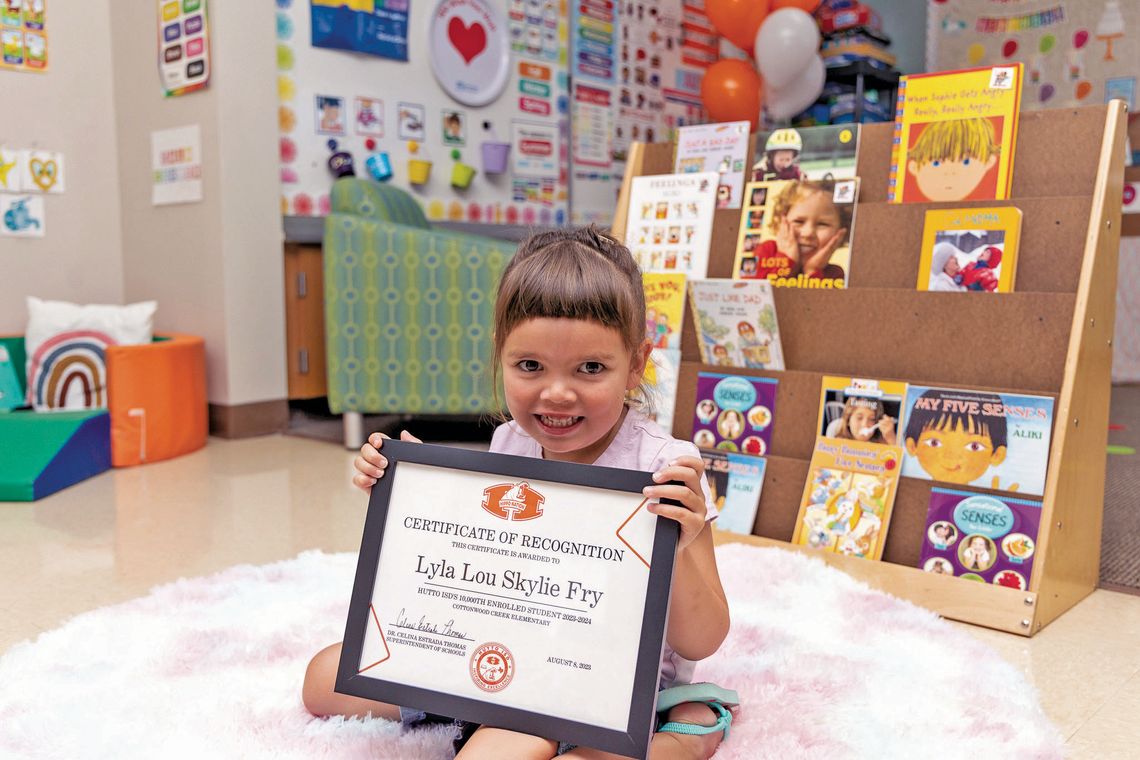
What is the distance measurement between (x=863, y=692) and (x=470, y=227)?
310 centimetres

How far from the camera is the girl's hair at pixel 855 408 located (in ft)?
5.78

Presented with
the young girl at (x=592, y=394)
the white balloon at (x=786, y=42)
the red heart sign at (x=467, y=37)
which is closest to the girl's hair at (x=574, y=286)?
the young girl at (x=592, y=394)

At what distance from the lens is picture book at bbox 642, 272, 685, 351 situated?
202 centimetres

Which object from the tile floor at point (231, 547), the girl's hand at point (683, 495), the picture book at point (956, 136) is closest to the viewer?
the girl's hand at point (683, 495)

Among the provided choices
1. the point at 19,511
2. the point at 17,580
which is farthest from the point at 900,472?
the point at 19,511

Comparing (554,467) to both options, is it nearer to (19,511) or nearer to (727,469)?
(727,469)

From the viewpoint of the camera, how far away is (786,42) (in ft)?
14.1

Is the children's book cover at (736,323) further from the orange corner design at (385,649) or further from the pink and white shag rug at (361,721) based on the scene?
the orange corner design at (385,649)

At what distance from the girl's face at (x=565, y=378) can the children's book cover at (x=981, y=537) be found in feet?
3.04

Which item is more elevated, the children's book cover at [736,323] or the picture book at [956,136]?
the picture book at [956,136]

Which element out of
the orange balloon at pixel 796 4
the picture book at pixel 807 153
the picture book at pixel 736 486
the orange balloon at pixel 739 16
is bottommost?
the picture book at pixel 736 486

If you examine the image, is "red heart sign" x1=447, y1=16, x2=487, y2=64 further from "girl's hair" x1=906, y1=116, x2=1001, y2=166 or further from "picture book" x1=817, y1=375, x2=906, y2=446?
"picture book" x1=817, y1=375, x2=906, y2=446

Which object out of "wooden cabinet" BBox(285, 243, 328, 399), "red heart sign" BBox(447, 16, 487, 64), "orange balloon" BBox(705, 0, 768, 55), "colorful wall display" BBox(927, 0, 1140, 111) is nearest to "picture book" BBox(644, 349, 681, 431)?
"wooden cabinet" BBox(285, 243, 328, 399)

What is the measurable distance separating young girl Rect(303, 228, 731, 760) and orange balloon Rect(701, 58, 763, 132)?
4002 millimetres
